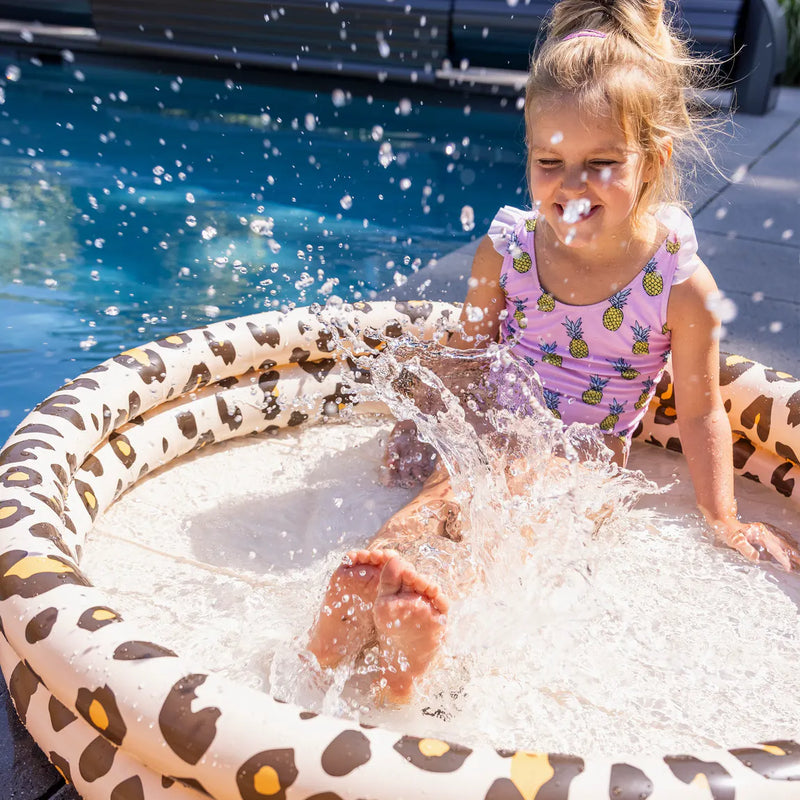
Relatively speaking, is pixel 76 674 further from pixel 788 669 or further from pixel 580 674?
pixel 788 669

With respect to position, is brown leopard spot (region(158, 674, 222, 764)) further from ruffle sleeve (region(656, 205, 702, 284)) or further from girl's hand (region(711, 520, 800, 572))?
ruffle sleeve (region(656, 205, 702, 284))

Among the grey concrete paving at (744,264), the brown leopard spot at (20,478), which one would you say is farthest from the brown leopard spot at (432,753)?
the brown leopard spot at (20,478)

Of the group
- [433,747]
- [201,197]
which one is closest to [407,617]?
[433,747]

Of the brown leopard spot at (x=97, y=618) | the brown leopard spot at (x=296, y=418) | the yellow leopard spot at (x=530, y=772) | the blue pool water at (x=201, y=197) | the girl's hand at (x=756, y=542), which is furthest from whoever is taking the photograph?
the blue pool water at (x=201, y=197)

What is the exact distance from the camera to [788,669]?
1684 millimetres

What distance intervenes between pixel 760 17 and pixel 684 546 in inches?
223

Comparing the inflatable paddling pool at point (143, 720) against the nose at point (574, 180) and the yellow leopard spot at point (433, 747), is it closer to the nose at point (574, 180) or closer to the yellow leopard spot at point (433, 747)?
the yellow leopard spot at point (433, 747)

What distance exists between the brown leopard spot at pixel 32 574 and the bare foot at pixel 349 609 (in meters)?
0.40

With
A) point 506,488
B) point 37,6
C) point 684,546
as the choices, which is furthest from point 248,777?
point 37,6

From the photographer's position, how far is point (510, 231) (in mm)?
2182

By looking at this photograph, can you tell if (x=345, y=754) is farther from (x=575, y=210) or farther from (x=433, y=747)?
(x=575, y=210)

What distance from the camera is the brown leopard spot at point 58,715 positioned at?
1392mm

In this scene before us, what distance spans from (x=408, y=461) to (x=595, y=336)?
563 millimetres

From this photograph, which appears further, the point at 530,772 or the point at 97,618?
the point at 97,618
